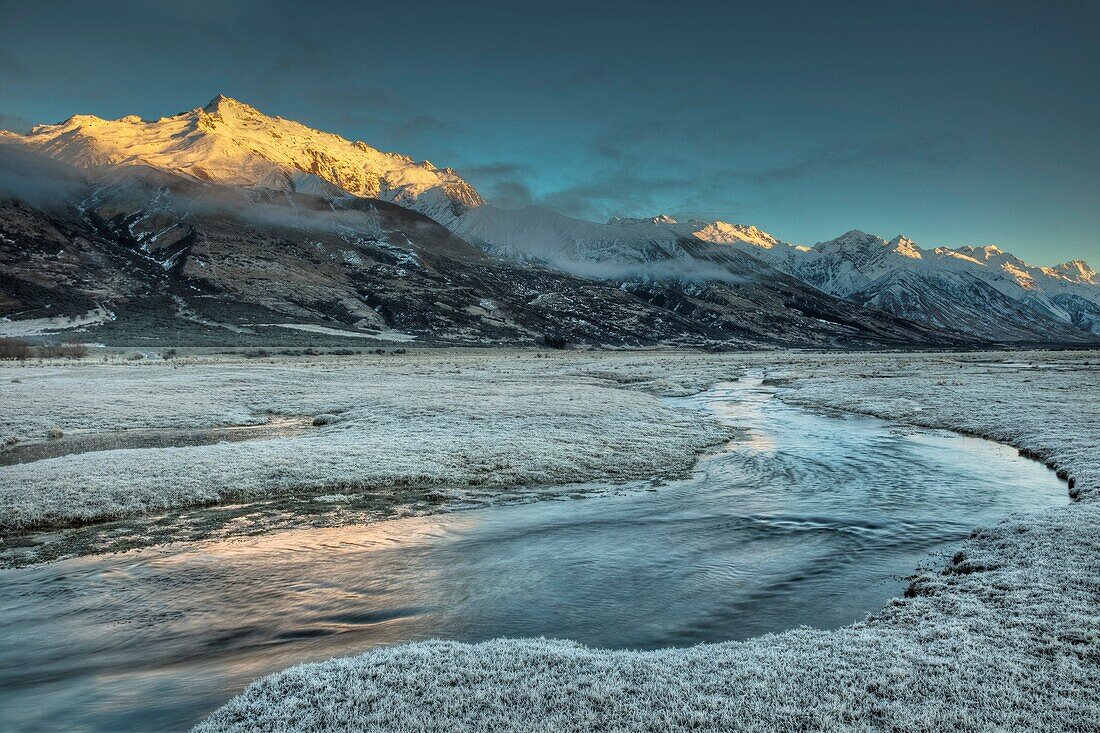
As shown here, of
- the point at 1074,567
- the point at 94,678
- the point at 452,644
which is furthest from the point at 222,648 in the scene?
the point at 1074,567

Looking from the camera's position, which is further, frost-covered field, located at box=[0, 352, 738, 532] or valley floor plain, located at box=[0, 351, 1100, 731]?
frost-covered field, located at box=[0, 352, 738, 532]

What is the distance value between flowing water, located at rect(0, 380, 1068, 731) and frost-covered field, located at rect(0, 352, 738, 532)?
5204 millimetres

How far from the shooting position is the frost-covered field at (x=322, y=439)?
23297mm

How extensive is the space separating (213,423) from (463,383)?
105ft

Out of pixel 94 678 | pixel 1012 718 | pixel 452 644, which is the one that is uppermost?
pixel 1012 718

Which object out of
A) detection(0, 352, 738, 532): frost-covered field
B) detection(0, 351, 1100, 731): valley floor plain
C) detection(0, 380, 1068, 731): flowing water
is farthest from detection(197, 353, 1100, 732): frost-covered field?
detection(0, 352, 738, 532): frost-covered field

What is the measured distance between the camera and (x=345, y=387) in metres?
61.3

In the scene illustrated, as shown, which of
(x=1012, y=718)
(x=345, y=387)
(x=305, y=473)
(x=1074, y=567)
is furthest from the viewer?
(x=345, y=387)

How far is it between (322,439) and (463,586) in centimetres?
2075

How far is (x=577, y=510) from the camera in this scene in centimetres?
2259

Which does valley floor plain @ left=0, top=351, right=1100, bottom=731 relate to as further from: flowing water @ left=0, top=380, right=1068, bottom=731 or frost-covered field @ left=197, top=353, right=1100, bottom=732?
flowing water @ left=0, top=380, right=1068, bottom=731

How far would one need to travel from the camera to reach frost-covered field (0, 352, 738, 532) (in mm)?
23297

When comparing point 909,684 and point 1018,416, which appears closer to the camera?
point 909,684

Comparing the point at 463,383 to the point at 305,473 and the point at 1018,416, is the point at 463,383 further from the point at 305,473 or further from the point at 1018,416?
the point at 1018,416
